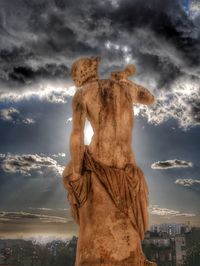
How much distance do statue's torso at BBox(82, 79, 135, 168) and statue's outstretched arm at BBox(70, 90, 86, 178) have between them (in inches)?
6.0

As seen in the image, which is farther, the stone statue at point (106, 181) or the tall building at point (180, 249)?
the tall building at point (180, 249)

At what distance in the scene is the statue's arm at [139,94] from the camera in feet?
23.0

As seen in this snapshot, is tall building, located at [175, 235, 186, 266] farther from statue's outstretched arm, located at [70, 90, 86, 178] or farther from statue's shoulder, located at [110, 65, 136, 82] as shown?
statue's outstretched arm, located at [70, 90, 86, 178]

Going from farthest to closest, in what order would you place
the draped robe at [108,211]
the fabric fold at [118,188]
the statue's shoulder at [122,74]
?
1. the statue's shoulder at [122,74]
2. the fabric fold at [118,188]
3. the draped robe at [108,211]

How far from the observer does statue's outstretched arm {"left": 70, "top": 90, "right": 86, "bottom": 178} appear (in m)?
6.23

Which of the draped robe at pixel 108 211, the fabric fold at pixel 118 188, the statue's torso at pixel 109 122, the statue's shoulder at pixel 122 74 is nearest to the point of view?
the draped robe at pixel 108 211

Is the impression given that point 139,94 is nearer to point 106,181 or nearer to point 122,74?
point 122,74

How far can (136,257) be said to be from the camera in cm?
589

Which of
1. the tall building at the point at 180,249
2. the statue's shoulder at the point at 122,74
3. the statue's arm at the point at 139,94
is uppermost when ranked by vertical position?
the statue's shoulder at the point at 122,74

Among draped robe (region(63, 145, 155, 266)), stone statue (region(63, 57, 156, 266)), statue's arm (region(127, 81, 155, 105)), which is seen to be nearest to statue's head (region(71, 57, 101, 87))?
stone statue (region(63, 57, 156, 266))

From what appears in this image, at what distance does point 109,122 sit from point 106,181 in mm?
865

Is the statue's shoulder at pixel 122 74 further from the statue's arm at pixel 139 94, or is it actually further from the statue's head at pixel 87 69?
the statue's head at pixel 87 69

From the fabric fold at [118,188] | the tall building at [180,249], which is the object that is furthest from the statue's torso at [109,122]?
the tall building at [180,249]

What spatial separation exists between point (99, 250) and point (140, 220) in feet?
2.59
